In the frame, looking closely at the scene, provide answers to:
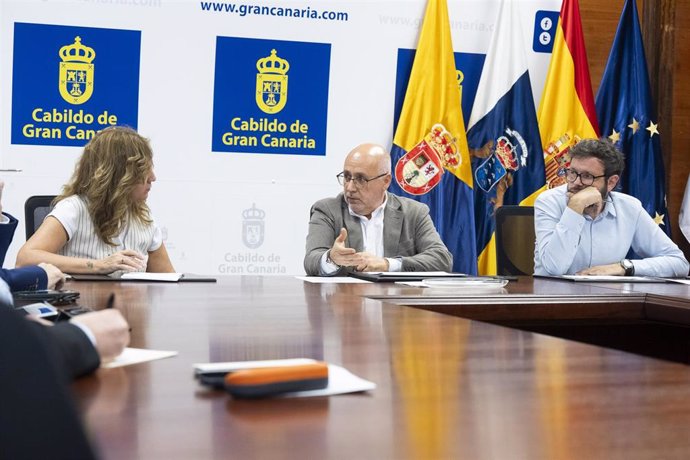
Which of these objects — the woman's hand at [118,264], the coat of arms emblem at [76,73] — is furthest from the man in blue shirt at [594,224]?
the coat of arms emblem at [76,73]

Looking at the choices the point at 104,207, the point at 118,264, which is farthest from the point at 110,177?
the point at 118,264

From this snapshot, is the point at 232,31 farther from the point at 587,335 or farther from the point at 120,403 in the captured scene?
the point at 120,403

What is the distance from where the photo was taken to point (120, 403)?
0.91m

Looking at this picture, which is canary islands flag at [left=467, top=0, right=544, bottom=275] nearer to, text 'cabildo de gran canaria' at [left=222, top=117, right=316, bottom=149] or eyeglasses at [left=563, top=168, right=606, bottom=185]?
text 'cabildo de gran canaria' at [left=222, top=117, right=316, bottom=149]

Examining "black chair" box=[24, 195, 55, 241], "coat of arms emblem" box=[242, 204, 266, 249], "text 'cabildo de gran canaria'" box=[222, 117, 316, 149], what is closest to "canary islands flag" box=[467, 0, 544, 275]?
"text 'cabildo de gran canaria'" box=[222, 117, 316, 149]

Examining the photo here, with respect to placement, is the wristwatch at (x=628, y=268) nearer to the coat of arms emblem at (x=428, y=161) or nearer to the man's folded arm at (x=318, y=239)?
the man's folded arm at (x=318, y=239)

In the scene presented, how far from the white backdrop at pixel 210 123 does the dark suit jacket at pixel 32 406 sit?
4653 millimetres

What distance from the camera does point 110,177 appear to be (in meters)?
3.49

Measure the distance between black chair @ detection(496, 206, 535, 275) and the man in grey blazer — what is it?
0.25 metres

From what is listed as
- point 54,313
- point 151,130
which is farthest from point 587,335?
point 151,130

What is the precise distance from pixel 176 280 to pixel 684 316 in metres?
1.64

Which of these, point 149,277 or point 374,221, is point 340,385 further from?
point 374,221

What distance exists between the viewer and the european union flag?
5.50 metres

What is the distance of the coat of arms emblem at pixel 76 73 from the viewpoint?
5.00 meters
